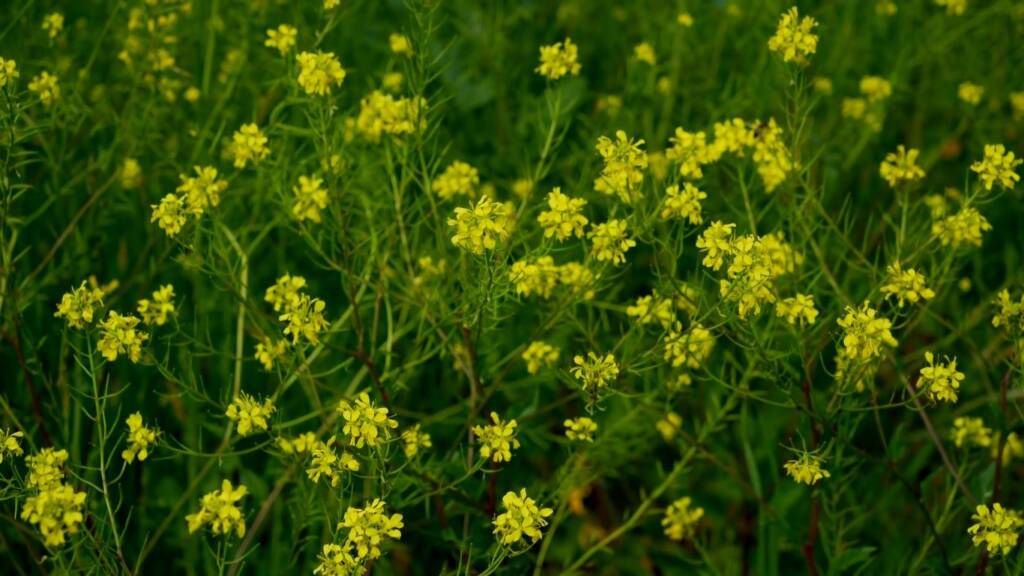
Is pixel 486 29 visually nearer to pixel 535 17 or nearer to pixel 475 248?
pixel 535 17

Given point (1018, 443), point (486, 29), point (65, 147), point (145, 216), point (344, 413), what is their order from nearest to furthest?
point (344, 413) < point (1018, 443) < point (65, 147) < point (145, 216) < point (486, 29)

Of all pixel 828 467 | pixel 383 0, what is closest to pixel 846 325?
pixel 828 467

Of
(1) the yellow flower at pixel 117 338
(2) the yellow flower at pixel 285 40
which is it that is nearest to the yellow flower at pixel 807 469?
(1) the yellow flower at pixel 117 338

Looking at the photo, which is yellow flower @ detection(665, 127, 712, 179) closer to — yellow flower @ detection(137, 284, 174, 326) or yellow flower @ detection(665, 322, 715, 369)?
yellow flower @ detection(665, 322, 715, 369)

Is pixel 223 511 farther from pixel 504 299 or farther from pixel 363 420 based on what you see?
pixel 504 299

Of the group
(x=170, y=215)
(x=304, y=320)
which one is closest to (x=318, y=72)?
(x=170, y=215)

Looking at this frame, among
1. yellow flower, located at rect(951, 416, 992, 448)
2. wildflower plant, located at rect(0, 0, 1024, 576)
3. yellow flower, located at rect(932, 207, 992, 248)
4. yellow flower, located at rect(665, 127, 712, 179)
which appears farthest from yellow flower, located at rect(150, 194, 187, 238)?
yellow flower, located at rect(951, 416, 992, 448)
